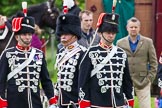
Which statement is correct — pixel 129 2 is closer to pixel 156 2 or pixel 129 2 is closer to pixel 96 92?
pixel 156 2

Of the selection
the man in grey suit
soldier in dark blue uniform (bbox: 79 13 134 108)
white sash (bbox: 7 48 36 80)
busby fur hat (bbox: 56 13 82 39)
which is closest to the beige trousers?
the man in grey suit

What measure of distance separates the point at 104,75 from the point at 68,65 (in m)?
0.65

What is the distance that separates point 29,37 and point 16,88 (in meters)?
0.67

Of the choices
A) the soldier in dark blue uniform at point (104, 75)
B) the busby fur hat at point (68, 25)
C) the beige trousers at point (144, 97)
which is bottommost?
the beige trousers at point (144, 97)

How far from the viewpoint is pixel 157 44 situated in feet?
57.9

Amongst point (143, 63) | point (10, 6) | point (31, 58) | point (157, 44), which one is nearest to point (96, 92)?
point (31, 58)

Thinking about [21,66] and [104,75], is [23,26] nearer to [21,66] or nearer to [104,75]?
[21,66]

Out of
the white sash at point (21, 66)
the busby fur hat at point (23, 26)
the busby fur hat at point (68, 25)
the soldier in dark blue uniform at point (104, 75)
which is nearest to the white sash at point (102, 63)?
the soldier in dark blue uniform at point (104, 75)

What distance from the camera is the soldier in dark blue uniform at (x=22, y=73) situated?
11102 mm

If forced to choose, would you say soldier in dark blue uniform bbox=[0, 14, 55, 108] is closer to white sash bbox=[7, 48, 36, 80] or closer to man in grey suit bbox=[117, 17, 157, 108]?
white sash bbox=[7, 48, 36, 80]

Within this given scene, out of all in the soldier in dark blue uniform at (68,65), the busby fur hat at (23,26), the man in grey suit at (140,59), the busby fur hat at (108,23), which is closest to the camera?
the busby fur hat at (108,23)

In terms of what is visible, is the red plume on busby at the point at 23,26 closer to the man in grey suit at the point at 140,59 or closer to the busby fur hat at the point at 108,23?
the busby fur hat at the point at 108,23

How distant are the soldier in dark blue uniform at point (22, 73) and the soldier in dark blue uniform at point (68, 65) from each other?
23 centimetres

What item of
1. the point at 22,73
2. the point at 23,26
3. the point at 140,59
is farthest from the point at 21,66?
the point at 140,59
